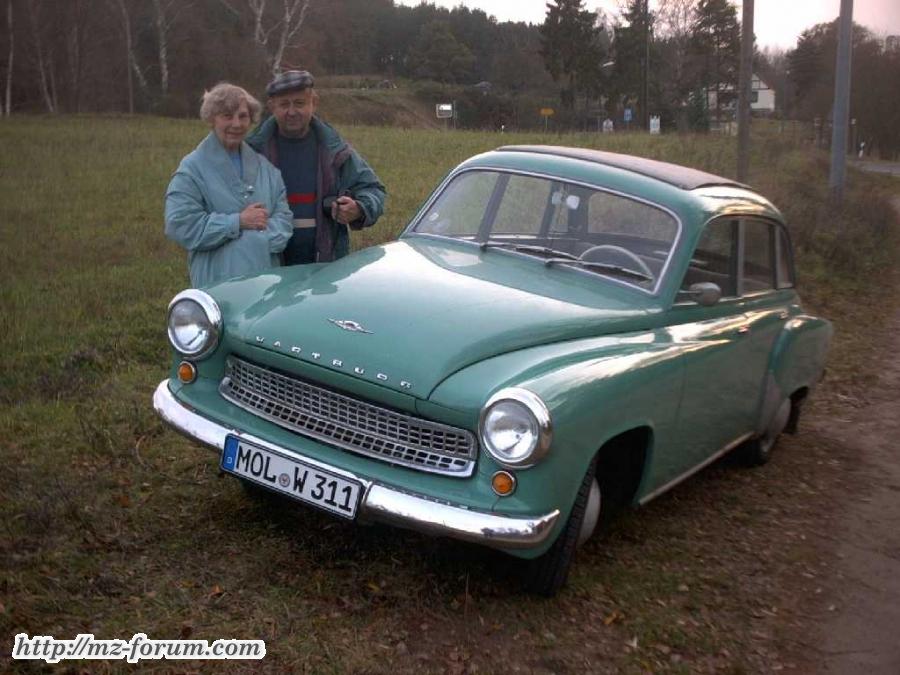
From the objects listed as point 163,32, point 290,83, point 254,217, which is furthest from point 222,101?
point 163,32

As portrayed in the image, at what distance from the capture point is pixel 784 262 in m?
5.89

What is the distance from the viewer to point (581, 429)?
350 centimetres

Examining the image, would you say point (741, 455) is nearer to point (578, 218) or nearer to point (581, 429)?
point (578, 218)

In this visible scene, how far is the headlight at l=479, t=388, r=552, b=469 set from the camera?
3.32m

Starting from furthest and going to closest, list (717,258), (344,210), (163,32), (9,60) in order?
(163,32) < (9,60) < (344,210) < (717,258)

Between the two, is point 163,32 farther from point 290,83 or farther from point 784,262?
point 784,262

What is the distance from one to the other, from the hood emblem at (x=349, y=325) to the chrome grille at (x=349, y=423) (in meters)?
0.25

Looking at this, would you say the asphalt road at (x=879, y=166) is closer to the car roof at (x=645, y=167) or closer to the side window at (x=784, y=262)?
the side window at (x=784, y=262)

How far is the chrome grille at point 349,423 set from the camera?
3.50 metres

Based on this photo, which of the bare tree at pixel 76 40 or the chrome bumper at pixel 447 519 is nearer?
the chrome bumper at pixel 447 519

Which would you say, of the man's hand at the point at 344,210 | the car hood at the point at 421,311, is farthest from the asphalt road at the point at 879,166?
the car hood at the point at 421,311

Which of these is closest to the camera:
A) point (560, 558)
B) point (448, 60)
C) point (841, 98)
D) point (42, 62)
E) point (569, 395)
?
point (569, 395)

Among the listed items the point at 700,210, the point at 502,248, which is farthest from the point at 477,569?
the point at 700,210

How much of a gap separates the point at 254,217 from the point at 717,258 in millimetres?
2251
